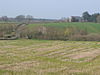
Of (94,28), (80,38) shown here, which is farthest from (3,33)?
(94,28)

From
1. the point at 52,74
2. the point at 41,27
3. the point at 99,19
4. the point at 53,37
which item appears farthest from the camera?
the point at 99,19

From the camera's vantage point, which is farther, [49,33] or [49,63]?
[49,33]

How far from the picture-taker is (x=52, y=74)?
9.70 meters

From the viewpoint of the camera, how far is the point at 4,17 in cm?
8719

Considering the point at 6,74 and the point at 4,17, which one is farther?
the point at 4,17

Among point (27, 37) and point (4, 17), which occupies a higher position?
point (4, 17)

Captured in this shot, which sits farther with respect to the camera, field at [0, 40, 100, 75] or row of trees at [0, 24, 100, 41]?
row of trees at [0, 24, 100, 41]

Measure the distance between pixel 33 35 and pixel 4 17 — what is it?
3907 centimetres

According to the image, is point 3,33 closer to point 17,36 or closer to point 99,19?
A: point 17,36

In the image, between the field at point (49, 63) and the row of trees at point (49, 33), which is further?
the row of trees at point (49, 33)

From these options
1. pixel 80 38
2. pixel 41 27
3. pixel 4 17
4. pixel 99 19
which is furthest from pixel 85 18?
pixel 80 38

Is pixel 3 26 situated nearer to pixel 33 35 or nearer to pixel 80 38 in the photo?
pixel 33 35

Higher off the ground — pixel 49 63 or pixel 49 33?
pixel 49 63

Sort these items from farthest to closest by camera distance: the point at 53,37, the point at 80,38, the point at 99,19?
the point at 99,19 < the point at 53,37 < the point at 80,38
